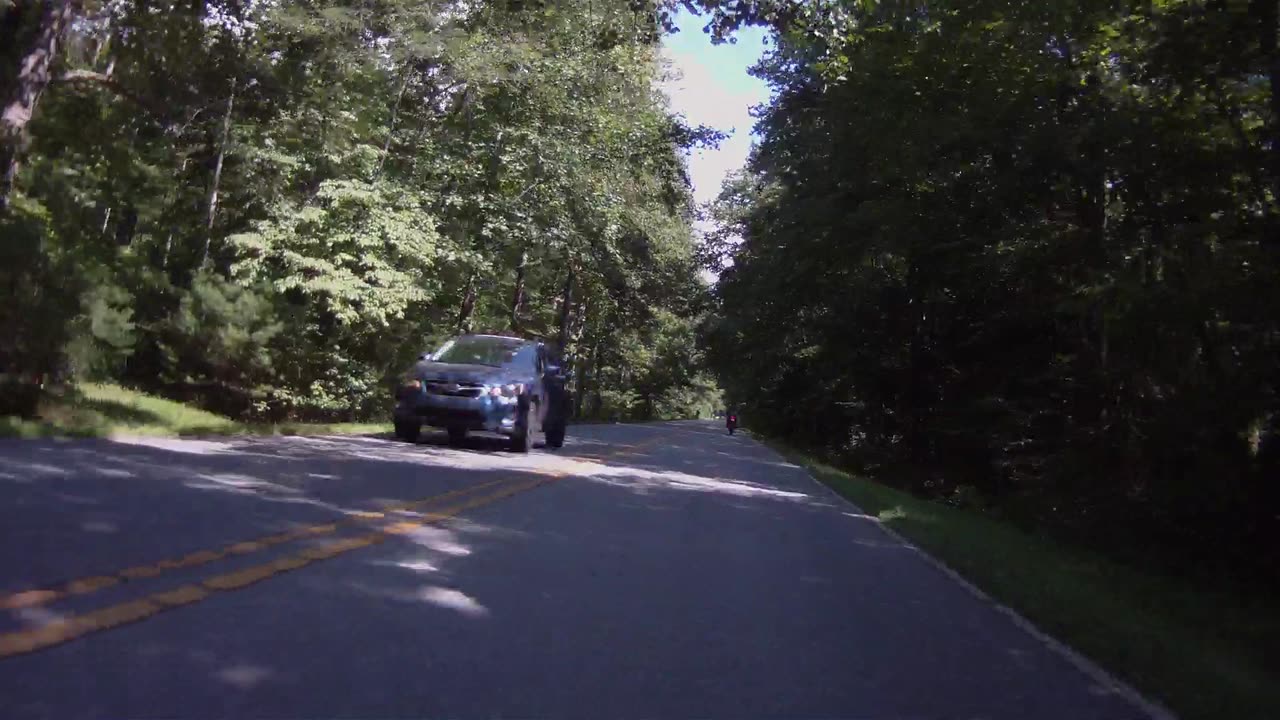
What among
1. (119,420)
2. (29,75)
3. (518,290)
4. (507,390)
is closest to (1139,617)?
(507,390)

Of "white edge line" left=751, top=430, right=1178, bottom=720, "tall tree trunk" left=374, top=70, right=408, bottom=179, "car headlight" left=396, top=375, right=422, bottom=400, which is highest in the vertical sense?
"tall tree trunk" left=374, top=70, right=408, bottom=179

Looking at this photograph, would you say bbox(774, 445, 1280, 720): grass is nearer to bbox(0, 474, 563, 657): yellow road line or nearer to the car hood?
bbox(0, 474, 563, 657): yellow road line

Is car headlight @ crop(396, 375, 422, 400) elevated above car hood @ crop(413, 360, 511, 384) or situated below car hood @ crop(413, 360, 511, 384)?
below

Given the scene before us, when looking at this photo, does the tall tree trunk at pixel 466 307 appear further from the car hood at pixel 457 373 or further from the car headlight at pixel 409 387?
the car hood at pixel 457 373

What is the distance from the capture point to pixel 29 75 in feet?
45.1

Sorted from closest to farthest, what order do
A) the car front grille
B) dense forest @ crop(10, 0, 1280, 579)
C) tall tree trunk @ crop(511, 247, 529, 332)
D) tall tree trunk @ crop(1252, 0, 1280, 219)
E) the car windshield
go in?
tall tree trunk @ crop(1252, 0, 1280, 219)
dense forest @ crop(10, 0, 1280, 579)
the car front grille
the car windshield
tall tree trunk @ crop(511, 247, 529, 332)

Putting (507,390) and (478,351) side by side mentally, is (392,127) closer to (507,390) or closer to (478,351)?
(478,351)

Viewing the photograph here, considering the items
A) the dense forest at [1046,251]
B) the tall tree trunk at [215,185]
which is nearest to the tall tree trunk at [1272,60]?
the dense forest at [1046,251]

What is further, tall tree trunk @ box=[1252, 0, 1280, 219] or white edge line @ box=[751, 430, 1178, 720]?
tall tree trunk @ box=[1252, 0, 1280, 219]

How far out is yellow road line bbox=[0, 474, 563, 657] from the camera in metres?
4.52

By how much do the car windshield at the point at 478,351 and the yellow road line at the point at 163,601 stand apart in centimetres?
865

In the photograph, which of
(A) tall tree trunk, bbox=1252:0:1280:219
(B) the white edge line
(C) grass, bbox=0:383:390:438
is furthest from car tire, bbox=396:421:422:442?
(A) tall tree trunk, bbox=1252:0:1280:219

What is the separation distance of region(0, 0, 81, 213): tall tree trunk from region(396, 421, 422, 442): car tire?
634cm

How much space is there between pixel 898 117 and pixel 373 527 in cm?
1564
